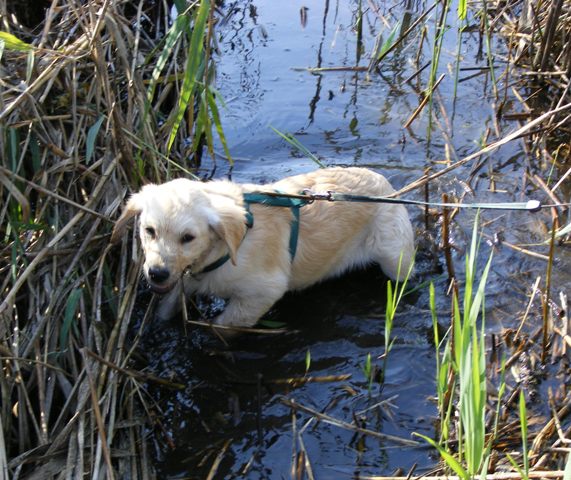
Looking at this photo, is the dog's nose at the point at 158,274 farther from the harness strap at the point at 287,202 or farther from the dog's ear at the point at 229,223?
the harness strap at the point at 287,202

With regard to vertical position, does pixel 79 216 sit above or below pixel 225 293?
above

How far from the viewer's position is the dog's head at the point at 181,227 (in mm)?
3199

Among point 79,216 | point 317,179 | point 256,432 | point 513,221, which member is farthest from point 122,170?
point 513,221

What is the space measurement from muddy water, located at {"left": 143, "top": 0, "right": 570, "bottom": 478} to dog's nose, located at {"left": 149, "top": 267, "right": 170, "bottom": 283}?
598 millimetres

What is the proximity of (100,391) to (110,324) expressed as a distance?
60 cm

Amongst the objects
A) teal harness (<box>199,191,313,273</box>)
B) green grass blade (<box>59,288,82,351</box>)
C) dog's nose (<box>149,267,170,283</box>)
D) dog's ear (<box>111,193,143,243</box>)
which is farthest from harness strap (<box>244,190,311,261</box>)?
green grass blade (<box>59,288,82,351</box>)

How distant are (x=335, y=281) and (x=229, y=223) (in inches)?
50.1

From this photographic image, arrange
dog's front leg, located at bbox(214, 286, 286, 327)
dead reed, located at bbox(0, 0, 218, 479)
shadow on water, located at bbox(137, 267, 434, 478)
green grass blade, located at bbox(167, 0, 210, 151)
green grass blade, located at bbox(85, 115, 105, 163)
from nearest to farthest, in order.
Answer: dead reed, located at bbox(0, 0, 218, 479) < shadow on water, located at bbox(137, 267, 434, 478) < green grass blade, located at bbox(167, 0, 210, 151) < green grass blade, located at bbox(85, 115, 105, 163) < dog's front leg, located at bbox(214, 286, 286, 327)

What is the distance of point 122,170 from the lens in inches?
153

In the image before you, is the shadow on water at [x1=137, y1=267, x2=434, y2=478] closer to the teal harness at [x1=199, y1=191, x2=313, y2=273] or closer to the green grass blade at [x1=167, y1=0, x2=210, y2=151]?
the teal harness at [x1=199, y1=191, x2=313, y2=273]

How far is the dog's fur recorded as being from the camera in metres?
3.25

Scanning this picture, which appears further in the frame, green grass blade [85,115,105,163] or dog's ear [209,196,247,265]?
green grass blade [85,115,105,163]

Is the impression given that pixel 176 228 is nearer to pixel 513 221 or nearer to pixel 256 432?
pixel 256 432

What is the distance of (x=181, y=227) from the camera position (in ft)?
10.6
